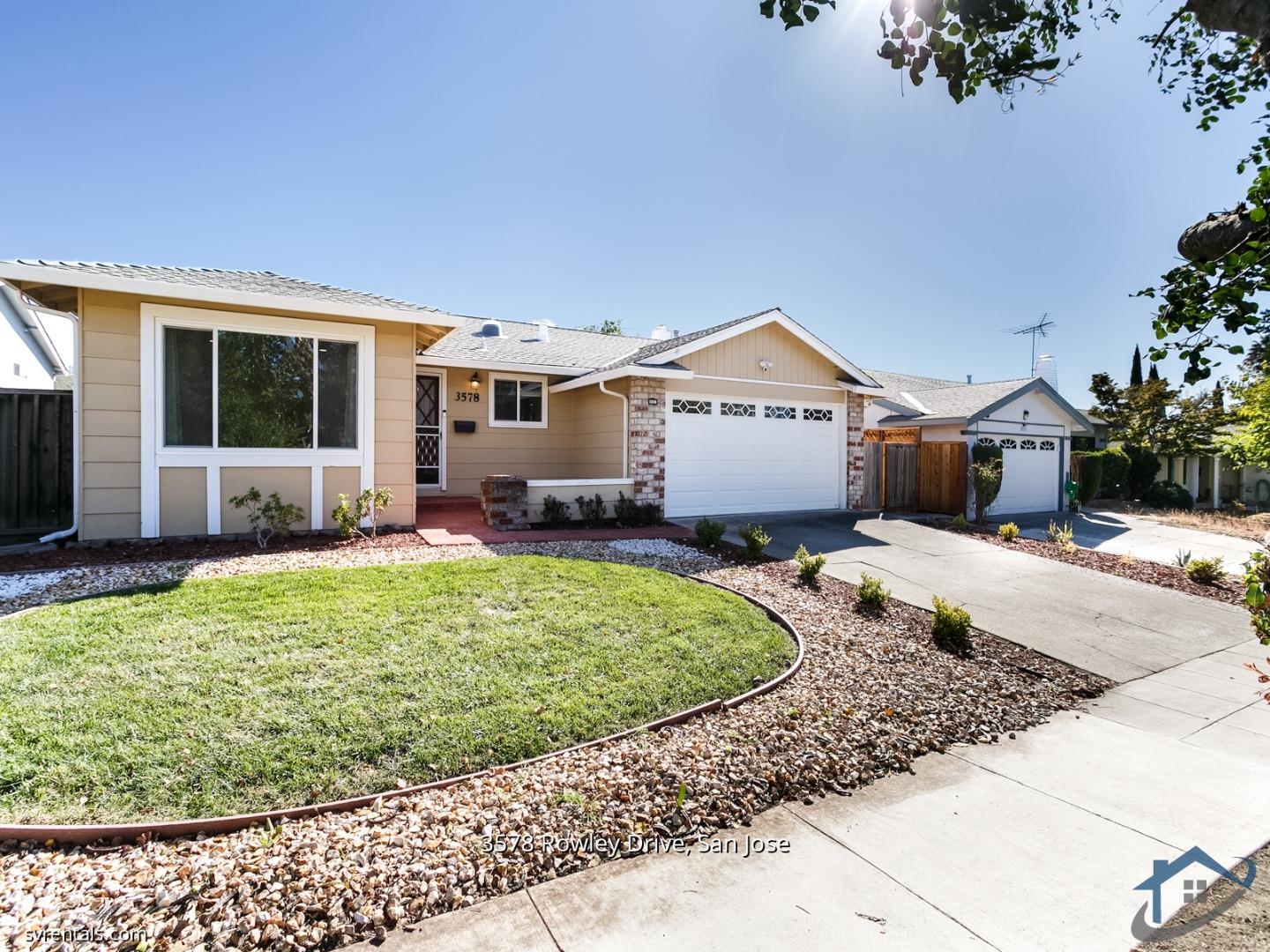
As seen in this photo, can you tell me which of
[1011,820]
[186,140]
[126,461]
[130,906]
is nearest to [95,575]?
[126,461]

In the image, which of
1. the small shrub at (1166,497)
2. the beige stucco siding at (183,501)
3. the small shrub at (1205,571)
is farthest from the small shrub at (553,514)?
the small shrub at (1166,497)

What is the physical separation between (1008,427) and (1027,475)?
5.71 feet

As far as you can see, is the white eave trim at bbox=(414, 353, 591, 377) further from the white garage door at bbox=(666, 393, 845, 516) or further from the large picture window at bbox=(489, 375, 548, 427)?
the white garage door at bbox=(666, 393, 845, 516)

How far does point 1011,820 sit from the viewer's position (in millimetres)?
2865

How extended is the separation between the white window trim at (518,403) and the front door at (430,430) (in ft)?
3.27

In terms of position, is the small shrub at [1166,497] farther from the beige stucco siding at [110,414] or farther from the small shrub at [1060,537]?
the beige stucco siding at [110,414]

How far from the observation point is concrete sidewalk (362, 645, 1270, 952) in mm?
2105

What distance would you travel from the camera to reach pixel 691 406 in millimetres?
11406

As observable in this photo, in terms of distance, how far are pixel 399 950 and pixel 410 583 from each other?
13.4 feet

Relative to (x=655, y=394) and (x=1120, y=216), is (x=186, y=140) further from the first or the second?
(x=1120, y=216)

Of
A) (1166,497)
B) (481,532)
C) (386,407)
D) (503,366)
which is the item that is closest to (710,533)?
(481,532)

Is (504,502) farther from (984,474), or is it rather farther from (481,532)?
(984,474)

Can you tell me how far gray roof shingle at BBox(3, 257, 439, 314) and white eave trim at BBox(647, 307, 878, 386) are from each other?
14.7ft

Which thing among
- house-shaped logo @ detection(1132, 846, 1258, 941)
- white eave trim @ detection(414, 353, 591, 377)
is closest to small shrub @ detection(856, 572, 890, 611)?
house-shaped logo @ detection(1132, 846, 1258, 941)
